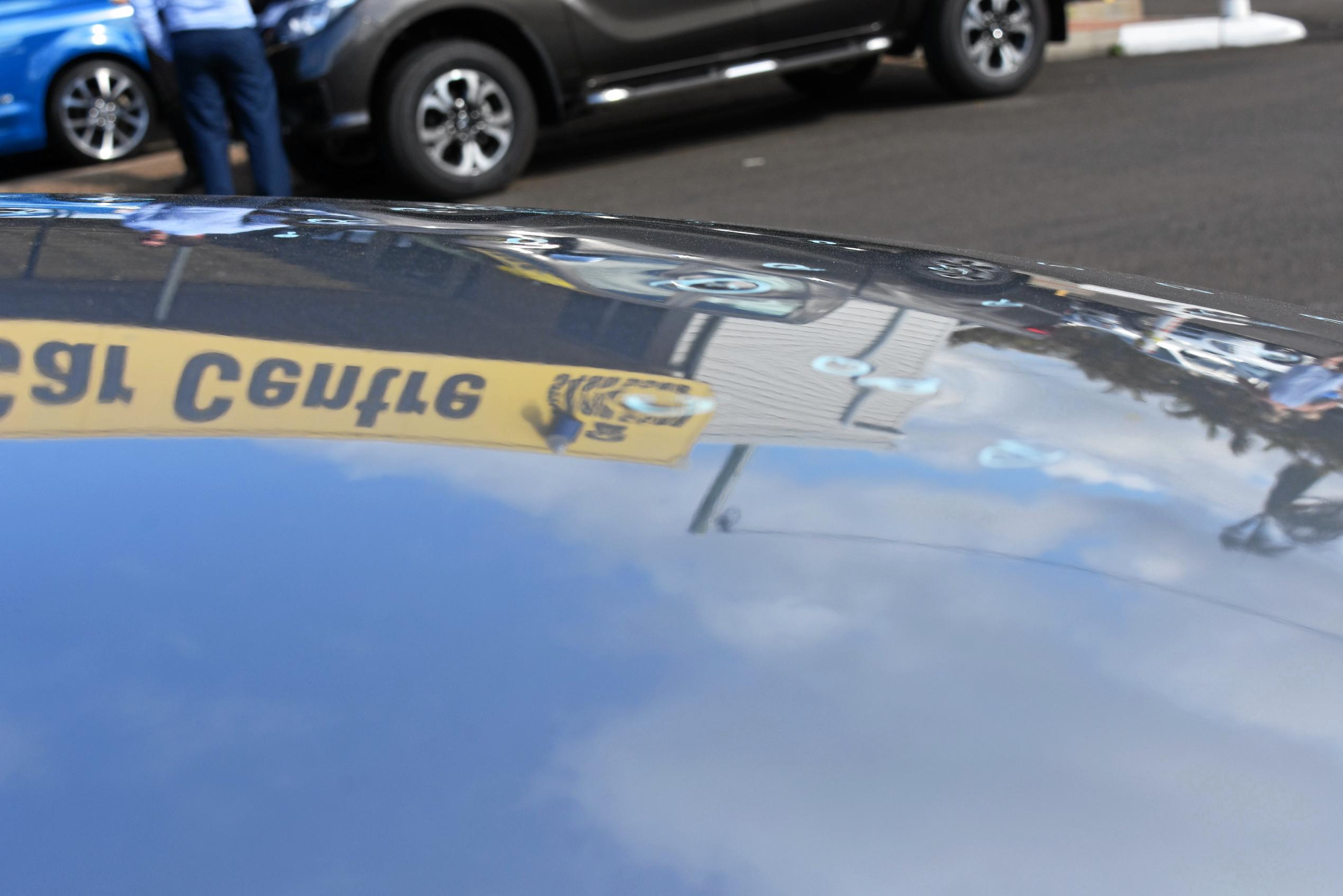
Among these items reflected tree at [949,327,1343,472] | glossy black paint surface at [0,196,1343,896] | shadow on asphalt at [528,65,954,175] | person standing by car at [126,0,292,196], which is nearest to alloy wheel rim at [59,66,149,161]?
shadow on asphalt at [528,65,954,175]

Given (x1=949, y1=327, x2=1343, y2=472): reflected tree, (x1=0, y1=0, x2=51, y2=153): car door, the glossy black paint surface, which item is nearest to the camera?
the glossy black paint surface

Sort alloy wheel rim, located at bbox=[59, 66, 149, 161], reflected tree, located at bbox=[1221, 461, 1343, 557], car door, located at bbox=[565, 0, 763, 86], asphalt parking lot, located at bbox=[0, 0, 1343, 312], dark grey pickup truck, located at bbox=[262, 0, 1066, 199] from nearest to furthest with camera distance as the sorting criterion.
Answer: reflected tree, located at bbox=[1221, 461, 1343, 557] < asphalt parking lot, located at bbox=[0, 0, 1343, 312] < dark grey pickup truck, located at bbox=[262, 0, 1066, 199] < car door, located at bbox=[565, 0, 763, 86] < alloy wheel rim, located at bbox=[59, 66, 149, 161]

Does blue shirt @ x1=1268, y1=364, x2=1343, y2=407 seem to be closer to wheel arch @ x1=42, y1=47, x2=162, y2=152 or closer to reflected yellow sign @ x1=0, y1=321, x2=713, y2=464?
reflected yellow sign @ x1=0, y1=321, x2=713, y2=464

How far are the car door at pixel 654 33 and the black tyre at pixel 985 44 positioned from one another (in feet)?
4.39

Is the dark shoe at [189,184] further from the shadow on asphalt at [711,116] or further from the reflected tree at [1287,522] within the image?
the reflected tree at [1287,522]

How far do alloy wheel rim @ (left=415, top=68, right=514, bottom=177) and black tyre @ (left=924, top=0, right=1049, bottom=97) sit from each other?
2.94m

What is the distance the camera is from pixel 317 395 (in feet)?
3.70

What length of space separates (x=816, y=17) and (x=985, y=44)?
1.31m

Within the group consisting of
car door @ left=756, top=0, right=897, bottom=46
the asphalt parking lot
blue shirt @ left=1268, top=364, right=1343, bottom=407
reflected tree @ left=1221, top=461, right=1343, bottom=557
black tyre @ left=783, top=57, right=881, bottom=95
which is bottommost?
the asphalt parking lot

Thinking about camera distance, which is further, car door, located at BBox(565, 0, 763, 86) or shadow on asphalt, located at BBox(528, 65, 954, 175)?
shadow on asphalt, located at BBox(528, 65, 954, 175)

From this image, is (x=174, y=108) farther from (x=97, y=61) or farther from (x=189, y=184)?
(x=97, y=61)

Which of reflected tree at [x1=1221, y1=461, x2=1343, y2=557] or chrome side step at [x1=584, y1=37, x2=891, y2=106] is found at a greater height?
reflected tree at [x1=1221, y1=461, x2=1343, y2=557]

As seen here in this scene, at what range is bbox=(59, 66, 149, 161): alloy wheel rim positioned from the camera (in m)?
9.50

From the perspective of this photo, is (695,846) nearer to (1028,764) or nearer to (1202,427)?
(1028,764)
